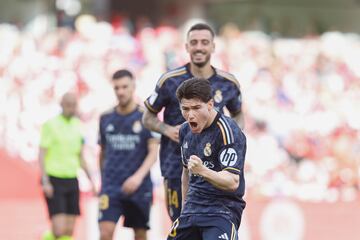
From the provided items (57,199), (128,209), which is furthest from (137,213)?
(57,199)

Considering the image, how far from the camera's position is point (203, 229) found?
20.9 ft

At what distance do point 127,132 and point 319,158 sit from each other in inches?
352

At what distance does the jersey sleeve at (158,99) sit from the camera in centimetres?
790

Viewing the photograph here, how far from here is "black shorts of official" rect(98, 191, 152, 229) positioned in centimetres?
951

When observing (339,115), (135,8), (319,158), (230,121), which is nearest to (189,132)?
(230,121)

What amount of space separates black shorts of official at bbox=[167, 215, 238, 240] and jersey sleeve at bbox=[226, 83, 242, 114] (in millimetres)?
1817

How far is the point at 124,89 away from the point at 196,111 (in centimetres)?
336

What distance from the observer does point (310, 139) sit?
59.5 feet

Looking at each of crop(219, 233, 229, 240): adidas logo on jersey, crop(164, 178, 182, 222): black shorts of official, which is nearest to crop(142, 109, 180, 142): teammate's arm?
crop(164, 178, 182, 222): black shorts of official

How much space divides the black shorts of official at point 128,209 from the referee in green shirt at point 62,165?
1.46 metres

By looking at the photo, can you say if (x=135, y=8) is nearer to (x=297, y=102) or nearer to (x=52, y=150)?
(x=297, y=102)

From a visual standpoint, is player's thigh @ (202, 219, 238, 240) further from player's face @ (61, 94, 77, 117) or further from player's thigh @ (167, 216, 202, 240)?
player's face @ (61, 94, 77, 117)

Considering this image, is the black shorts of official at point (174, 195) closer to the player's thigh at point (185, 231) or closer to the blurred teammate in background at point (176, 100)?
the blurred teammate in background at point (176, 100)

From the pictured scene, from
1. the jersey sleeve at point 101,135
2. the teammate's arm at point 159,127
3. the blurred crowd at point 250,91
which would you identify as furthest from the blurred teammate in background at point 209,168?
the blurred crowd at point 250,91
